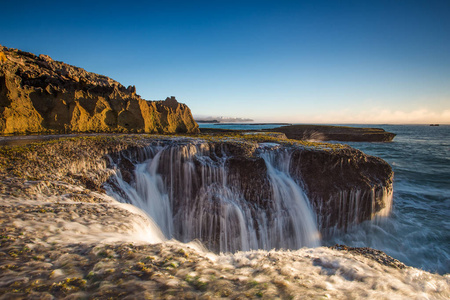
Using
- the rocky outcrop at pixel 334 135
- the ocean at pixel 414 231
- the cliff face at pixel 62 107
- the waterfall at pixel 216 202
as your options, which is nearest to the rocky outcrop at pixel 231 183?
the waterfall at pixel 216 202

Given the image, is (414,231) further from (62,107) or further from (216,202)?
(62,107)

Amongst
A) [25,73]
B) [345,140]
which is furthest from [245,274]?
[345,140]

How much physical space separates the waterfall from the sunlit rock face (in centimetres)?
4

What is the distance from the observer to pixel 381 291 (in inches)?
132

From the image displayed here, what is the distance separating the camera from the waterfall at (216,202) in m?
9.20

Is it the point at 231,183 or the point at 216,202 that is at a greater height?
the point at 231,183

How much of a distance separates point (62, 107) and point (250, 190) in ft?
54.2

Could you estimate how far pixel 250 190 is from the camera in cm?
1011

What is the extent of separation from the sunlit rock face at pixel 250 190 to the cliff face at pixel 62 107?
9948 millimetres

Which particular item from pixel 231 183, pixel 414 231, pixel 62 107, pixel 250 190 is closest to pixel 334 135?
pixel 414 231

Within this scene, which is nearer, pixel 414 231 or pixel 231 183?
pixel 231 183

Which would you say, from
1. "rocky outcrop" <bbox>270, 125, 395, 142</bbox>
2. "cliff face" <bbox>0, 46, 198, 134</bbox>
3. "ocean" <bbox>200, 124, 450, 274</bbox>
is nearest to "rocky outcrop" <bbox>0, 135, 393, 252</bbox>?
"ocean" <bbox>200, 124, 450, 274</bbox>

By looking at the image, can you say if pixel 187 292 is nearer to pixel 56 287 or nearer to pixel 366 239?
pixel 56 287

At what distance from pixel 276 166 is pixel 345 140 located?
51.4m
